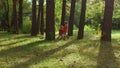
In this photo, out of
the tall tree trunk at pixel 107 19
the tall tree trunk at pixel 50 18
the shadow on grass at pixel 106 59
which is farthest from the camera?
the tall tree trunk at pixel 50 18

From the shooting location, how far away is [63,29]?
80.5 ft

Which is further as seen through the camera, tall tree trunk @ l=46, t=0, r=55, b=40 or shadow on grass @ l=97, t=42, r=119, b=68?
tall tree trunk @ l=46, t=0, r=55, b=40

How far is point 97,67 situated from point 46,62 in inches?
78.1

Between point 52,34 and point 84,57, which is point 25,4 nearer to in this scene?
point 52,34

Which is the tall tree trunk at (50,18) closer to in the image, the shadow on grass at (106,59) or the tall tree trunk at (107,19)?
the tall tree trunk at (107,19)

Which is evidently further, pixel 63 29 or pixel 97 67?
pixel 63 29

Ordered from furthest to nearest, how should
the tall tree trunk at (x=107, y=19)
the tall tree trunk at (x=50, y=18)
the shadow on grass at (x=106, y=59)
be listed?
the tall tree trunk at (x=50, y=18), the tall tree trunk at (x=107, y=19), the shadow on grass at (x=106, y=59)

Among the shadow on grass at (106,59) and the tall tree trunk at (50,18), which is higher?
the tall tree trunk at (50,18)

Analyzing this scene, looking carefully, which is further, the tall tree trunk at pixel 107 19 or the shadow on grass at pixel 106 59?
the tall tree trunk at pixel 107 19

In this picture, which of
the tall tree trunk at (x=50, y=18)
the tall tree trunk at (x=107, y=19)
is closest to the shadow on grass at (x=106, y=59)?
the tall tree trunk at (x=107, y=19)

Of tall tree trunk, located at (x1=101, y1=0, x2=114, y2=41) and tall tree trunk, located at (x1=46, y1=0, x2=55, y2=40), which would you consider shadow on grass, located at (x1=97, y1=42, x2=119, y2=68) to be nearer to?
tall tree trunk, located at (x1=101, y1=0, x2=114, y2=41)

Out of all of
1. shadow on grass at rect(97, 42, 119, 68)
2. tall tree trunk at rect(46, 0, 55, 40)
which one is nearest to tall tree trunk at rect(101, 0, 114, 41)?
tall tree trunk at rect(46, 0, 55, 40)

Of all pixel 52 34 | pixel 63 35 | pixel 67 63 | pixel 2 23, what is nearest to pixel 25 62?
pixel 67 63

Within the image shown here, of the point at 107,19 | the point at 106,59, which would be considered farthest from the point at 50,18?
the point at 106,59
